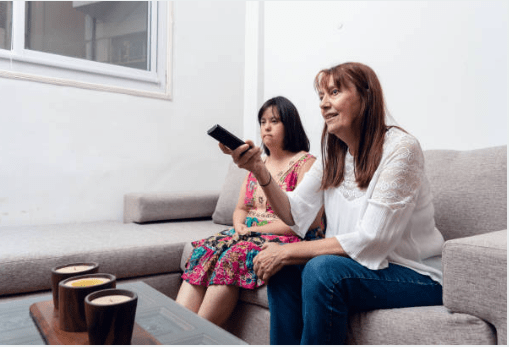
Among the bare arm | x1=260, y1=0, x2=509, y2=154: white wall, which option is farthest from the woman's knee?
x1=260, y1=0, x2=509, y2=154: white wall

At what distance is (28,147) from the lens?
2.04 meters

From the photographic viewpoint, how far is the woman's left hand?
3.48ft

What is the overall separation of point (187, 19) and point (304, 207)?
1.92m

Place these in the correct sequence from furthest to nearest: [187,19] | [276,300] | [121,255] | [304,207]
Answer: [187,19]
[121,255]
[304,207]
[276,300]

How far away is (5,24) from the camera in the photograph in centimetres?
206

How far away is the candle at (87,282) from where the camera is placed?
0.74m

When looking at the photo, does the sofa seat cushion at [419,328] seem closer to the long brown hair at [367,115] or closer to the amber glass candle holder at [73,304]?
the long brown hair at [367,115]

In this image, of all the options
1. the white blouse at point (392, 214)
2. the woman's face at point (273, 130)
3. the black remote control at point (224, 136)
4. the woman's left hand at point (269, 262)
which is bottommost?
the woman's left hand at point (269, 262)

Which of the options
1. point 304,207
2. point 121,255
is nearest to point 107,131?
point 121,255

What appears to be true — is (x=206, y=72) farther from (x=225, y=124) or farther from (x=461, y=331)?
(x=461, y=331)

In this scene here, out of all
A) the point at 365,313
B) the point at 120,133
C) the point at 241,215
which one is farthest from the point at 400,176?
the point at 120,133

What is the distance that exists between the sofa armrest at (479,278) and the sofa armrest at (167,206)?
1.57 meters

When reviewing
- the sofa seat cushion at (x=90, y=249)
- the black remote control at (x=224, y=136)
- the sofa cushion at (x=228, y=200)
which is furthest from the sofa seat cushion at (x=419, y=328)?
the sofa cushion at (x=228, y=200)

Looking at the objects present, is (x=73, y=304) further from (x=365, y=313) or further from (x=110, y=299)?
(x=365, y=313)
